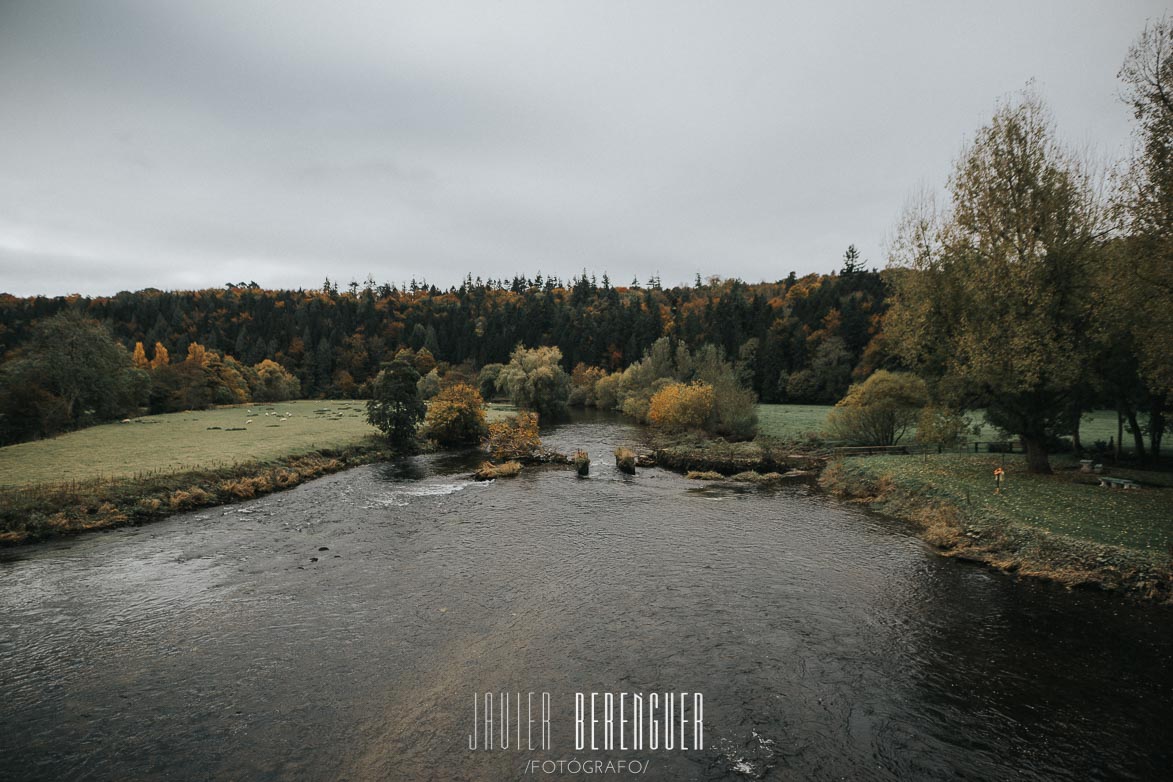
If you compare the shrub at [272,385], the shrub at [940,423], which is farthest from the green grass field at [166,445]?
the shrub at [940,423]

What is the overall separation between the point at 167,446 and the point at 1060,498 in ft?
194

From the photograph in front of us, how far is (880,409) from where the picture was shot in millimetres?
44094

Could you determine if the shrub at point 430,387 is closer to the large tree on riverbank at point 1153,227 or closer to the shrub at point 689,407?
the shrub at point 689,407

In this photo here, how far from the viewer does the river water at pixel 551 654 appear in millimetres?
10367

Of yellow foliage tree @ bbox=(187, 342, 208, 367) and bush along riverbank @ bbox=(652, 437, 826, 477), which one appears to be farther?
yellow foliage tree @ bbox=(187, 342, 208, 367)

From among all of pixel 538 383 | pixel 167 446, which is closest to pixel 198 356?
pixel 538 383

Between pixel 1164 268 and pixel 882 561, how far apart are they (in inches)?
583

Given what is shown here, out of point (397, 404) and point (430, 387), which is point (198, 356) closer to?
Result: point (430, 387)

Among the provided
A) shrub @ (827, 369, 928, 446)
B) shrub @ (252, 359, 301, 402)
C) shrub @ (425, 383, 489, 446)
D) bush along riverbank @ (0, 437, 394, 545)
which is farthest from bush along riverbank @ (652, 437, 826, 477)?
shrub @ (252, 359, 301, 402)

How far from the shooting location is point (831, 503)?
3123 centimetres

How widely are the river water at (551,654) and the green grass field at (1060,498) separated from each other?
3.89m

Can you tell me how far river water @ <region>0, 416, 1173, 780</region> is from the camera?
34.0 ft

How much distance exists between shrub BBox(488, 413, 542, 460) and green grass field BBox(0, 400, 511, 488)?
14344 millimetres

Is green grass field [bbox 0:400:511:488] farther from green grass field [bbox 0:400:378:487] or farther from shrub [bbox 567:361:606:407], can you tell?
shrub [bbox 567:361:606:407]
